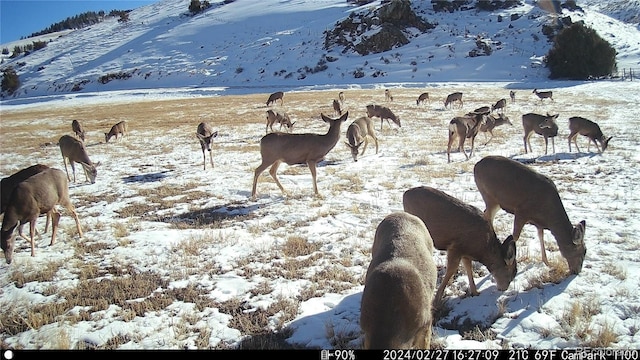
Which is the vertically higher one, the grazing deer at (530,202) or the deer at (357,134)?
the deer at (357,134)

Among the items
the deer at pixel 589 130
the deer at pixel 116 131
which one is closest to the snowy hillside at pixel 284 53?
the deer at pixel 116 131

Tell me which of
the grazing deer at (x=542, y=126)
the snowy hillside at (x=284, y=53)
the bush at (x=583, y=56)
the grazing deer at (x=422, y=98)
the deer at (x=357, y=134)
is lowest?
the grazing deer at (x=542, y=126)

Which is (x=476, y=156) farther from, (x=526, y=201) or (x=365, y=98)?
(x=365, y=98)

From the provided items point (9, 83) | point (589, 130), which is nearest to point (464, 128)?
point (589, 130)

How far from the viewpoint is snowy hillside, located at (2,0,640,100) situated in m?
61.7

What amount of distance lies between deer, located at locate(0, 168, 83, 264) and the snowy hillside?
5119cm

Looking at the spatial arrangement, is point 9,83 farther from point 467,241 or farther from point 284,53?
point 467,241

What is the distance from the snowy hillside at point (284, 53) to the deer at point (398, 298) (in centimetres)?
5473

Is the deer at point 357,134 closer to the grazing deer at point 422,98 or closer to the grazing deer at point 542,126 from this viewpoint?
the grazing deer at point 542,126

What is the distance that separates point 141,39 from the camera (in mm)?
99188

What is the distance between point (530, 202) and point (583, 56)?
180 feet

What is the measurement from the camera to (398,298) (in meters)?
3.79

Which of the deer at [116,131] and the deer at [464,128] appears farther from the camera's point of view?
the deer at [116,131]

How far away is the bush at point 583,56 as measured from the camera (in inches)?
1969
